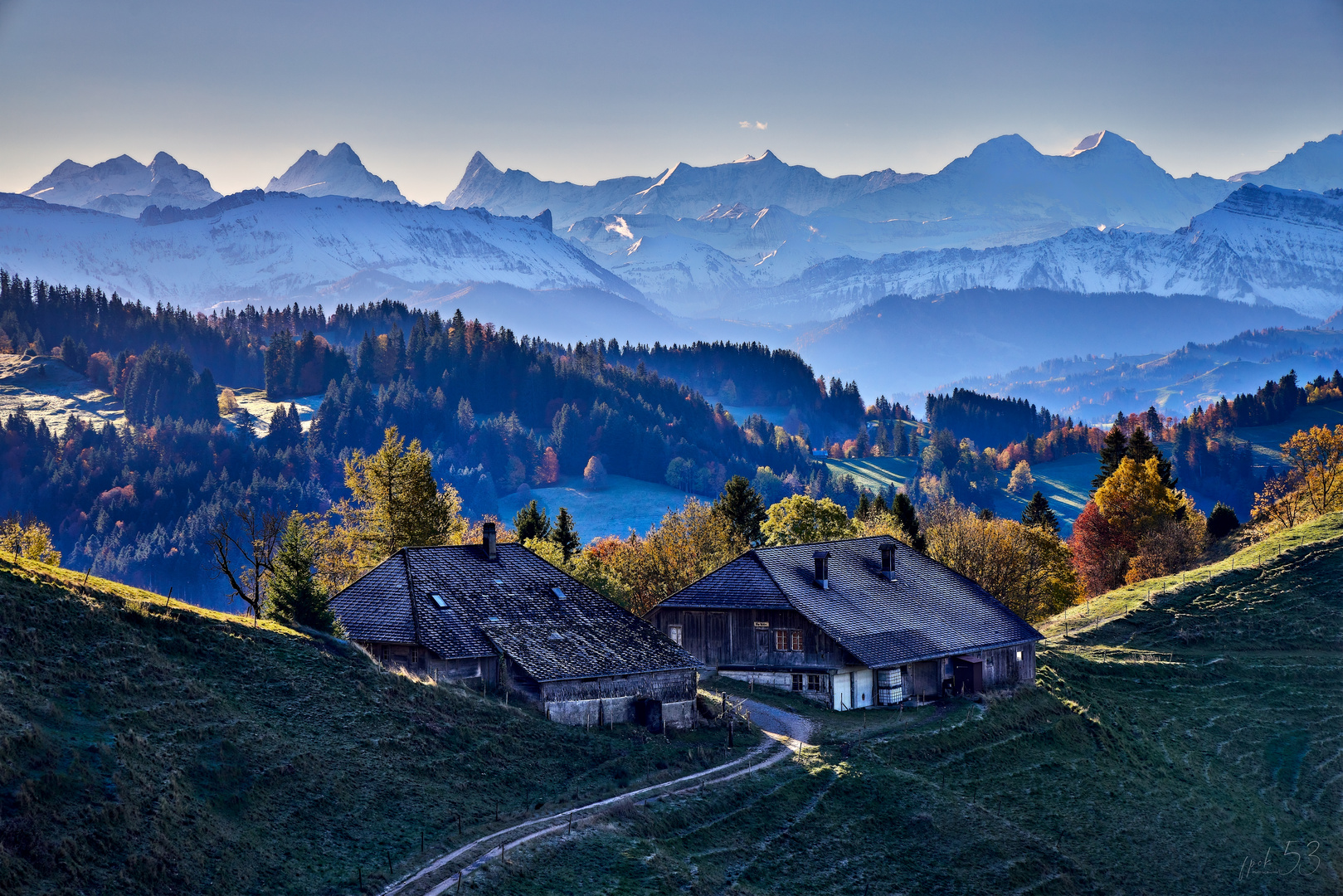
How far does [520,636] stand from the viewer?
48.4m

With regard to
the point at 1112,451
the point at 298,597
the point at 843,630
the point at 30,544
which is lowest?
the point at 843,630

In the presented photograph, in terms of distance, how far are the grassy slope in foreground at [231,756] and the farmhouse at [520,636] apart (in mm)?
2901

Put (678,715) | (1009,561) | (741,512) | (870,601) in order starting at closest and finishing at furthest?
(678,715) → (870,601) → (1009,561) → (741,512)

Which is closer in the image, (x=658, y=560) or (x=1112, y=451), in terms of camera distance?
(x=658, y=560)

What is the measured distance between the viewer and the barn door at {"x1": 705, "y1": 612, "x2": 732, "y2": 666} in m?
59.6

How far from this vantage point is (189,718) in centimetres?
3141

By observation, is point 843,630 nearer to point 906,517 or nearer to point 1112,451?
point 906,517

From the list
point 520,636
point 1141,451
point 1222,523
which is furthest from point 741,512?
point 520,636

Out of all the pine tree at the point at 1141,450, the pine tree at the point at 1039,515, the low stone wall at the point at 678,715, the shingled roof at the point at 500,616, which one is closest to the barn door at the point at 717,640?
the shingled roof at the point at 500,616

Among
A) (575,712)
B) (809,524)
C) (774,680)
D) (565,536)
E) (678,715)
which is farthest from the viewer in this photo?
(809,524)

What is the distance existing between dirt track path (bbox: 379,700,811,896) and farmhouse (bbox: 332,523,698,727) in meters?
3.98

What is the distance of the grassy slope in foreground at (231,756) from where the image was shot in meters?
24.9

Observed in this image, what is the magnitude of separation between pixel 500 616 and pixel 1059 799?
2394 cm

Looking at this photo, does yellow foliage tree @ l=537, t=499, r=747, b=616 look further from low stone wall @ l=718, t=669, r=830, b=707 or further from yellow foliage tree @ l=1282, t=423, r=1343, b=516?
yellow foliage tree @ l=1282, t=423, r=1343, b=516
